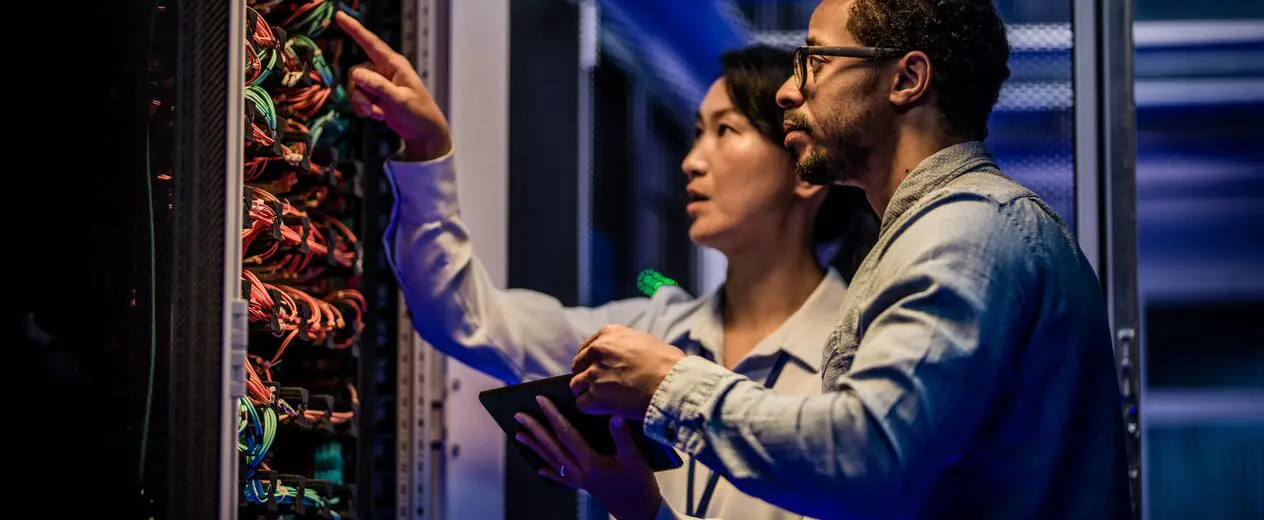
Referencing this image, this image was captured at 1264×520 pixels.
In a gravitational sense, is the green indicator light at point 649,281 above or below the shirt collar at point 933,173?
below

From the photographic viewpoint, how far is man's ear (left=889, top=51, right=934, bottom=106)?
5.17 feet

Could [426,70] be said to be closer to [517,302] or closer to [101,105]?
[517,302]

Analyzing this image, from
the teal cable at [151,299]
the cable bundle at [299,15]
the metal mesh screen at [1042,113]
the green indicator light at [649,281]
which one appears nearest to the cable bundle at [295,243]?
the cable bundle at [299,15]

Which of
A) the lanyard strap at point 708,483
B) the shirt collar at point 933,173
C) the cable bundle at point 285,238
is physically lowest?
the lanyard strap at point 708,483

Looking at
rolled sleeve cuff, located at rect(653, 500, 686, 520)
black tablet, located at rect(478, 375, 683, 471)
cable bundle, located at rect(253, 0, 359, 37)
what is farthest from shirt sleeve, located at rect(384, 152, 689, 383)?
rolled sleeve cuff, located at rect(653, 500, 686, 520)

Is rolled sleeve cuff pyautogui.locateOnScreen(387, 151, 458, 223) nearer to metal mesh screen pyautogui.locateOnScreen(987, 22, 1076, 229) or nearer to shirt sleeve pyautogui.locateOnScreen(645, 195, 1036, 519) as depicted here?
shirt sleeve pyautogui.locateOnScreen(645, 195, 1036, 519)

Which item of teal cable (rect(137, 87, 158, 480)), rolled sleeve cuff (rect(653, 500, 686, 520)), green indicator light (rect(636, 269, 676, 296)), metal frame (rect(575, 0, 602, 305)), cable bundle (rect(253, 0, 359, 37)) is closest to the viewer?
teal cable (rect(137, 87, 158, 480))

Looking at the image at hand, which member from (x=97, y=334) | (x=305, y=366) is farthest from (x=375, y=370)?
(x=97, y=334)

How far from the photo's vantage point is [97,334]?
1397mm

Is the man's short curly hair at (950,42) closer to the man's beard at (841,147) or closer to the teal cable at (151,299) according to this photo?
the man's beard at (841,147)

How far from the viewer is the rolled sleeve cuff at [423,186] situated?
85.5 inches

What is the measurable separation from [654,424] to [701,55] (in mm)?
3414

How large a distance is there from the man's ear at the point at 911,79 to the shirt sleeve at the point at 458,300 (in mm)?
921

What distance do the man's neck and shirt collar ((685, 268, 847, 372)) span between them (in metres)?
0.53
